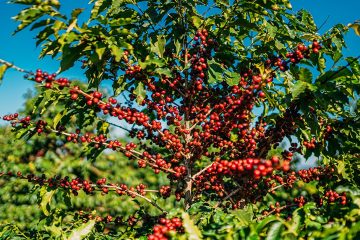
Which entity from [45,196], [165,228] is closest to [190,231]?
[165,228]

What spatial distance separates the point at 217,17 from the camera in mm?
3719

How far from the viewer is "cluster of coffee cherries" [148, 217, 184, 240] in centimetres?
235

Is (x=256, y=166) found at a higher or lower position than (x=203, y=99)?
lower

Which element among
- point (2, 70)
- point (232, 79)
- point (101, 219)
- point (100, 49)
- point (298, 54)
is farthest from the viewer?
point (101, 219)

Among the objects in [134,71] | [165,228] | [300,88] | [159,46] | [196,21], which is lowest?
[165,228]

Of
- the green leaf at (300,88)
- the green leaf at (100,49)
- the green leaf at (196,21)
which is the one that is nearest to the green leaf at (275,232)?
the green leaf at (300,88)

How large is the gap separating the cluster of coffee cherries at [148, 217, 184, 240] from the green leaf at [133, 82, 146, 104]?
4.23 feet

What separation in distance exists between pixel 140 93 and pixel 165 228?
1.50 m

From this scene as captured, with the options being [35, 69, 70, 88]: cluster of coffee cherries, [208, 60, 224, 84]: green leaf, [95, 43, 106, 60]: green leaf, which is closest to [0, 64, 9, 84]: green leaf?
[35, 69, 70, 88]: cluster of coffee cherries

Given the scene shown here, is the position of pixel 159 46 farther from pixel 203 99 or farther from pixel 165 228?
pixel 165 228

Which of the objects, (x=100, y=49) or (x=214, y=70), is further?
(x=214, y=70)

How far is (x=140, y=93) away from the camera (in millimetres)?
3447

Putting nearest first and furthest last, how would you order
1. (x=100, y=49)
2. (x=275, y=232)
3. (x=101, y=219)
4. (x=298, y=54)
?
(x=275, y=232) → (x=100, y=49) → (x=298, y=54) → (x=101, y=219)

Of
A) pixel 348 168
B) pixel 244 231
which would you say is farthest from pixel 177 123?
pixel 348 168
